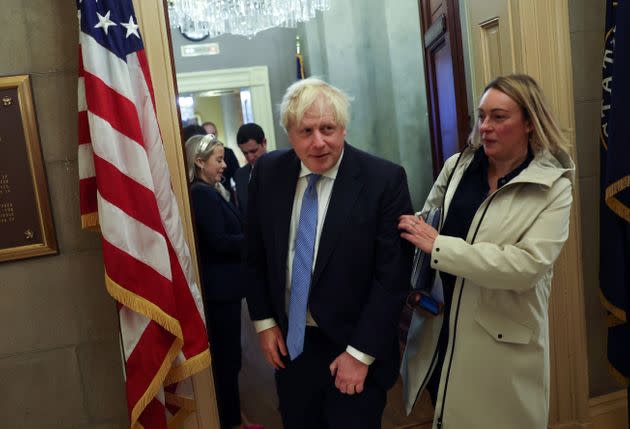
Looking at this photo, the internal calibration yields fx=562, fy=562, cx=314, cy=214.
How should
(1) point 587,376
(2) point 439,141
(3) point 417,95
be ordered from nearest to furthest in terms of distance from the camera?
(1) point 587,376 < (2) point 439,141 < (3) point 417,95

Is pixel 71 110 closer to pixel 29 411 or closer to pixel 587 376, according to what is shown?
pixel 29 411

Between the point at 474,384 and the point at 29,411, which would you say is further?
the point at 29,411

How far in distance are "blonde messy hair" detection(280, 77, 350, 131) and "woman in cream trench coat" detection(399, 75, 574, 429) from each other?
0.35 m

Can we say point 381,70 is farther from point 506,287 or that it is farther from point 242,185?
point 506,287

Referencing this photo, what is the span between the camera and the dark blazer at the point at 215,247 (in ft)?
8.11

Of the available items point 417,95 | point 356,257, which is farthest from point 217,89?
point 356,257

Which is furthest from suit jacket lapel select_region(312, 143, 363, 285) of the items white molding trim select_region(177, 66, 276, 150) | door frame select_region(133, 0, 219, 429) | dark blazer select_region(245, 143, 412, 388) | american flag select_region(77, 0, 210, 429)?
white molding trim select_region(177, 66, 276, 150)

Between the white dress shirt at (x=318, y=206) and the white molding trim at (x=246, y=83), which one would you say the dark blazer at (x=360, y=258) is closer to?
the white dress shirt at (x=318, y=206)

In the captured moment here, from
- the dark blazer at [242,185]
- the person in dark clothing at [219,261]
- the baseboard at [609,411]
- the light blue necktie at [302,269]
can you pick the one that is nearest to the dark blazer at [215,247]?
the person in dark clothing at [219,261]

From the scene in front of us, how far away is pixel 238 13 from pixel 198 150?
252 centimetres

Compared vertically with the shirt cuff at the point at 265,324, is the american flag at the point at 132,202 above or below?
above

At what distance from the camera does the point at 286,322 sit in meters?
1.70

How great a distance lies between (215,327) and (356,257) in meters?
1.21

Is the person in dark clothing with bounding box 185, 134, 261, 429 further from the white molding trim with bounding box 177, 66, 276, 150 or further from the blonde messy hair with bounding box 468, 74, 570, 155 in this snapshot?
the white molding trim with bounding box 177, 66, 276, 150
